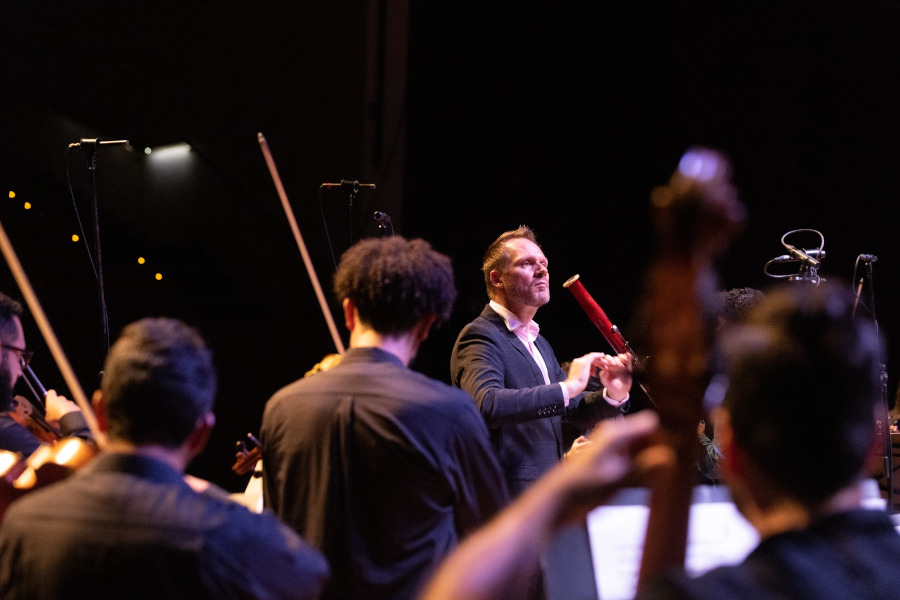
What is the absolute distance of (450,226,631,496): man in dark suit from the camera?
8.14 ft

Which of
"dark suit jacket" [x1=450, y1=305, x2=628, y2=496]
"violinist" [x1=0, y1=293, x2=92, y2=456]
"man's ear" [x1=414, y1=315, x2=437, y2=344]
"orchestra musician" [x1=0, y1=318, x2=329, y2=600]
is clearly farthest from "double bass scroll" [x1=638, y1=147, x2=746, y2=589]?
"violinist" [x1=0, y1=293, x2=92, y2=456]

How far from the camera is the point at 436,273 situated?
1.75 meters

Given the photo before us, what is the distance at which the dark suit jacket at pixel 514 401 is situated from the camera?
247cm

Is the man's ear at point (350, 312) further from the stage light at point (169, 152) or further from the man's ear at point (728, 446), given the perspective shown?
the stage light at point (169, 152)

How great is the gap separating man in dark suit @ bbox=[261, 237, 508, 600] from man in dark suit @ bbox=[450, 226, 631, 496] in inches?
34.2

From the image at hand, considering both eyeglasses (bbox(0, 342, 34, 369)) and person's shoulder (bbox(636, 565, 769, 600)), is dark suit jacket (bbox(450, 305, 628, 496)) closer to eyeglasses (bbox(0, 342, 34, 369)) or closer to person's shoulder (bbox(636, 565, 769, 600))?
eyeglasses (bbox(0, 342, 34, 369))

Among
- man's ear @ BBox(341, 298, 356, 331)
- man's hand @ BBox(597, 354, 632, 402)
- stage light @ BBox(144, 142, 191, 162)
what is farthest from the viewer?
stage light @ BBox(144, 142, 191, 162)

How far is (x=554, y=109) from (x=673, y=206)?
484cm

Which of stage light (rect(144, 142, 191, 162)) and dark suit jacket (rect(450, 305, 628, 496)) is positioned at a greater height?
stage light (rect(144, 142, 191, 162))

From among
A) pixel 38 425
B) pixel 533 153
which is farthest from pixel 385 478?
pixel 533 153

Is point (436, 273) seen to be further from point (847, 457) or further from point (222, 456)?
point (222, 456)

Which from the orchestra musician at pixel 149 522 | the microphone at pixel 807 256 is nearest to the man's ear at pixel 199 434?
the orchestra musician at pixel 149 522

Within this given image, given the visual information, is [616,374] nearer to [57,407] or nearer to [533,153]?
[57,407]

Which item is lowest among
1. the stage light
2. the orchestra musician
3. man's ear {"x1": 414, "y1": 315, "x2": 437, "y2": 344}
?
the orchestra musician
